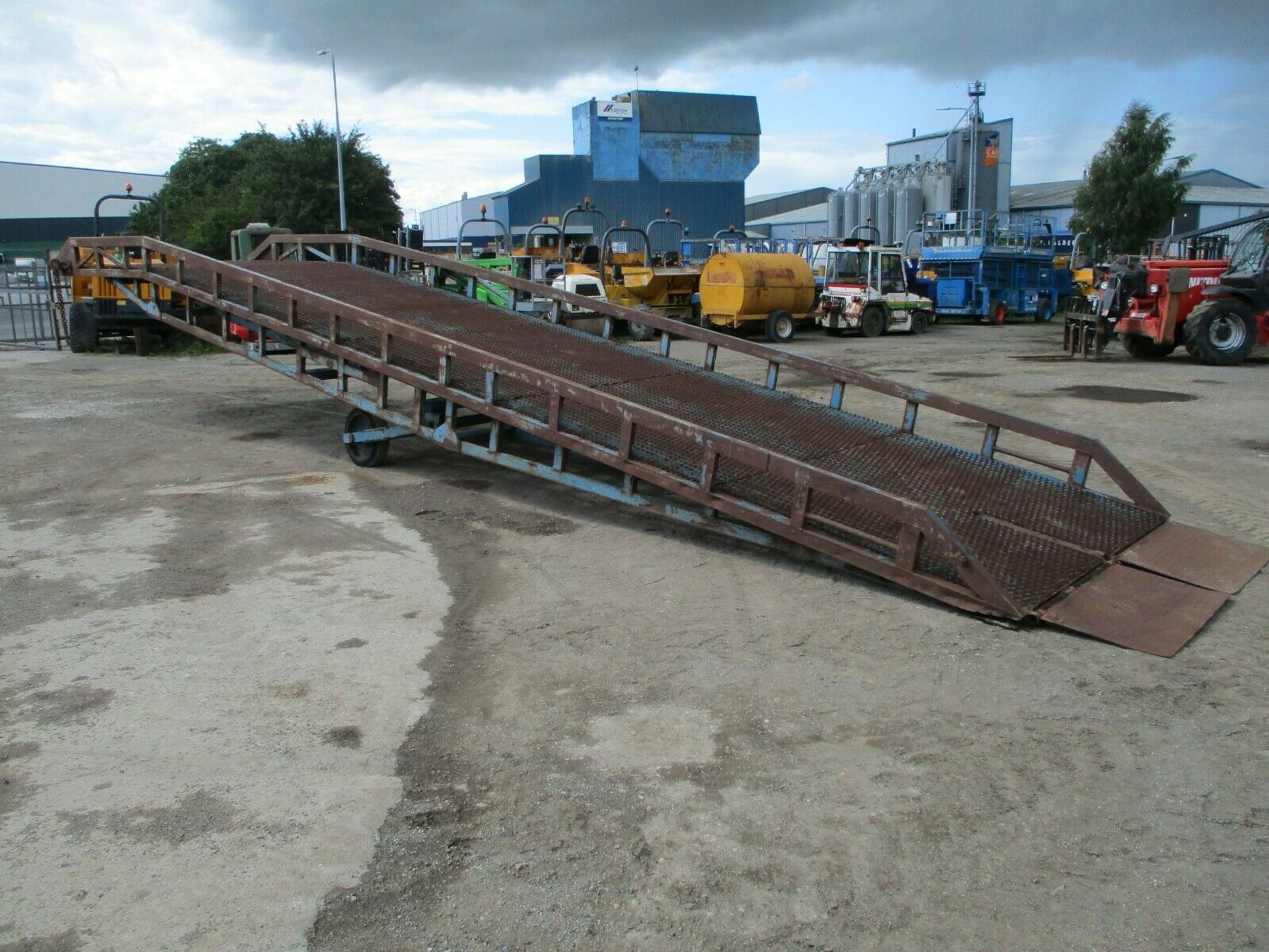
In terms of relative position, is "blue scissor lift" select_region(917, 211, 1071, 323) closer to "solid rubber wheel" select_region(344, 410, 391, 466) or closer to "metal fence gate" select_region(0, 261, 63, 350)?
"metal fence gate" select_region(0, 261, 63, 350)

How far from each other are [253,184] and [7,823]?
41.5 meters

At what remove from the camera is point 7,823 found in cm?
365

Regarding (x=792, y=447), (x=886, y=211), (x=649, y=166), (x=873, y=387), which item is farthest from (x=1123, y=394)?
(x=649, y=166)

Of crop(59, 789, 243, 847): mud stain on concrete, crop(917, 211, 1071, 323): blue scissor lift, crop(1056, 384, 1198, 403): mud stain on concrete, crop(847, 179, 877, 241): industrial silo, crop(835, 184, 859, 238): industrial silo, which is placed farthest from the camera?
crop(835, 184, 859, 238): industrial silo

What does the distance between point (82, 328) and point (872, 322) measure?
676 inches

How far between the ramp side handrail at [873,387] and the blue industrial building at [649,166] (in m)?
45.5

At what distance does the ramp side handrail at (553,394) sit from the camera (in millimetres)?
5488

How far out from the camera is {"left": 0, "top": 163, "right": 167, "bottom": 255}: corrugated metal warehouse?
227 feet

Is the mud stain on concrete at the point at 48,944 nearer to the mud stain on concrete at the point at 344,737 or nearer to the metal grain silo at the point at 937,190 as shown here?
the mud stain on concrete at the point at 344,737

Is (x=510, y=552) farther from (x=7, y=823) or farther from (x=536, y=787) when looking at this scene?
(x=7, y=823)

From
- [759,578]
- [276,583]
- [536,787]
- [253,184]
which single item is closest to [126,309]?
[276,583]

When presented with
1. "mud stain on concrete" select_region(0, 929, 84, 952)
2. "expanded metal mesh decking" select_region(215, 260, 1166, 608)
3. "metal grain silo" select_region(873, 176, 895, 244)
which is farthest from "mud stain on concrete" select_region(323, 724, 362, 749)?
"metal grain silo" select_region(873, 176, 895, 244)

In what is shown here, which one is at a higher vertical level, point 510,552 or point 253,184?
point 253,184

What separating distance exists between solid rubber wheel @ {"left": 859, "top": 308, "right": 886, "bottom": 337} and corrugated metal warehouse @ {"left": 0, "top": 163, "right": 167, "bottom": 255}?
5920 centimetres
